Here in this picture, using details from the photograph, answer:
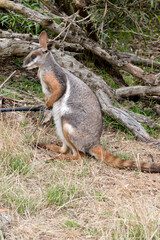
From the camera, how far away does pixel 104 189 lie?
3.56 metres

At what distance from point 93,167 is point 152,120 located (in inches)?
79.5

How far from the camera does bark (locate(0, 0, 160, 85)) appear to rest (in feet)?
18.0

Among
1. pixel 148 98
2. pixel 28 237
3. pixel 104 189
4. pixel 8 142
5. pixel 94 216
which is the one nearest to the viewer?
pixel 28 237

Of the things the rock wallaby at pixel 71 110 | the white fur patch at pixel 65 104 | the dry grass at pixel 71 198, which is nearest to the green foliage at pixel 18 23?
the rock wallaby at pixel 71 110

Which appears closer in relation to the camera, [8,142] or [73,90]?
[8,142]

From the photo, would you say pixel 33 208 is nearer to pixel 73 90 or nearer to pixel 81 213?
pixel 81 213

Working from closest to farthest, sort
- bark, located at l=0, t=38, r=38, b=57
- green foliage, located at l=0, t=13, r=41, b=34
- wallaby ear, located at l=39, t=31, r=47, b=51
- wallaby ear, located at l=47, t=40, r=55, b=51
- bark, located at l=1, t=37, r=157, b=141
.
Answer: wallaby ear, located at l=39, t=31, r=47, b=51 < wallaby ear, located at l=47, t=40, r=55, b=51 < bark, located at l=1, t=37, r=157, b=141 < bark, located at l=0, t=38, r=38, b=57 < green foliage, located at l=0, t=13, r=41, b=34

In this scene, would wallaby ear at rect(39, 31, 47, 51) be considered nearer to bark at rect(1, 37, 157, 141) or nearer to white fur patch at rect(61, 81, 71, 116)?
white fur patch at rect(61, 81, 71, 116)

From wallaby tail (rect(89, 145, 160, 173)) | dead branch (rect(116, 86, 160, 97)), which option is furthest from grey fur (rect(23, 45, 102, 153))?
dead branch (rect(116, 86, 160, 97))

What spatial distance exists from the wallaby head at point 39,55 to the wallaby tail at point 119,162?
A: 1.36 meters

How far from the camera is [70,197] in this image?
322 cm

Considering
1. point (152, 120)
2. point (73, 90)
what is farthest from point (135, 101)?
point (73, 90)

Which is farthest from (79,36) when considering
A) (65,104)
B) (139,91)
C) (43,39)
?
(65,104)

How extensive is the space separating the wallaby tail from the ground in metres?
0.08
